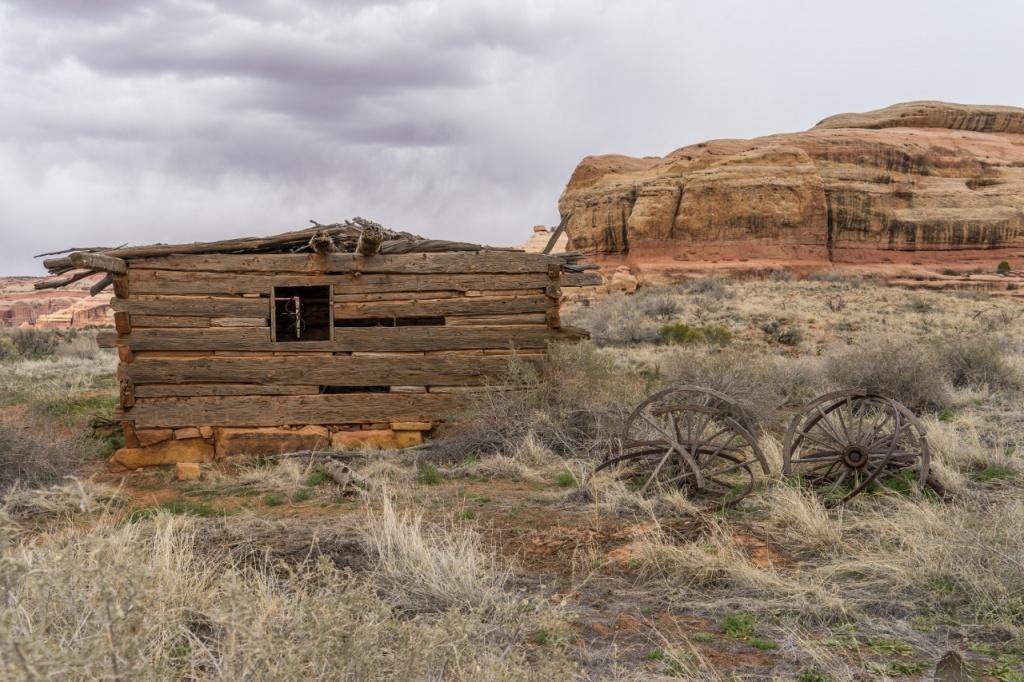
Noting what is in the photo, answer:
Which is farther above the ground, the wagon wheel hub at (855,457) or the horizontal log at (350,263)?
the horizontal log at (350,263)

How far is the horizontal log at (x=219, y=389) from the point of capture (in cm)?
913

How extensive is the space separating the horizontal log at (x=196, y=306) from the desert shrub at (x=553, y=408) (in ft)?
9.73

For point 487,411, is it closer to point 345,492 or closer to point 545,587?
point 345,492

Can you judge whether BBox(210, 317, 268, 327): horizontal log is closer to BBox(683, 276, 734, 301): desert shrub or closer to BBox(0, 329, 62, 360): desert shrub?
BBox(0, 329, 62, 360): desert shrub

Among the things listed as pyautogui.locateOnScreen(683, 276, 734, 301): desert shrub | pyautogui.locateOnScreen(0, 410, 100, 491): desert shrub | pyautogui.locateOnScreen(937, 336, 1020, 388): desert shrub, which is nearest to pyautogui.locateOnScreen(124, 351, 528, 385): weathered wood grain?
pyautogui.locateOnScreen(0, 410, 100, 491): desert shrub

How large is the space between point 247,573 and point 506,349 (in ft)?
19.3

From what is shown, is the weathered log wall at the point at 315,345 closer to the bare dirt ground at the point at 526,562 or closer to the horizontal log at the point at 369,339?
the horizontal log at the point at 369,339

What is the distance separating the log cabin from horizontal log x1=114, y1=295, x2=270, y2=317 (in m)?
0.02

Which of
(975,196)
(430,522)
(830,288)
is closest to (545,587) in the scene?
(430,522)

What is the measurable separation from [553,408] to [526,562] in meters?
4.03

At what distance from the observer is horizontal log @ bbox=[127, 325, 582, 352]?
9.13 meters

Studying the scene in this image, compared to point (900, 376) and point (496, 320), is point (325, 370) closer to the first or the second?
point (496, 320)

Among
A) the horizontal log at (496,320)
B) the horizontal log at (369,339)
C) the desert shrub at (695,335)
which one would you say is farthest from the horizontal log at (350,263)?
the desert shrub at (695,335)

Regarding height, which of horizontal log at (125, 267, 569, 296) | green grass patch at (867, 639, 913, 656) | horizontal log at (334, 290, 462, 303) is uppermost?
horizontal log at (125, 267, 569, 296)
